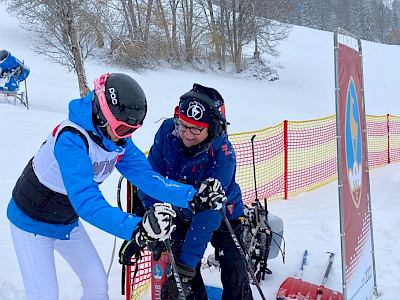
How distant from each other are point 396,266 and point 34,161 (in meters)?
3.82

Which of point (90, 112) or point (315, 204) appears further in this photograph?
point (315, 204)

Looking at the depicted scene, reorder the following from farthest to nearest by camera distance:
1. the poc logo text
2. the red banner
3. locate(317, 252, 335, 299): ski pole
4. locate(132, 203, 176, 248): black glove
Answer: locate(317, 252, 335, 299): ski pole, the red banner, the poc logo text, locate(132, 203, 176, 248): black glove

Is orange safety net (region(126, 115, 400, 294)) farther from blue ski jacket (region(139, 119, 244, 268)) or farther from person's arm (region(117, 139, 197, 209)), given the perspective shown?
person's arm (region(117, 139, 197, 209))

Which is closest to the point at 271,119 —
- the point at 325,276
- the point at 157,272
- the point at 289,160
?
the point at 289,160

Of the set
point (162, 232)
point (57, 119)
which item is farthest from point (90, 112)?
point (57, 119)

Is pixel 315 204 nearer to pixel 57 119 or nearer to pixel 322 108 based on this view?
pixel 57 119

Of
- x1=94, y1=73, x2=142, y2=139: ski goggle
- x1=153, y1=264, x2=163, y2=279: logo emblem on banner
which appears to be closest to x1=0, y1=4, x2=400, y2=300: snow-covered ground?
x1=153, y1=264, x2=163, y2=279: logo emblem on banner

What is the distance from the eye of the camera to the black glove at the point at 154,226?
7.08ft

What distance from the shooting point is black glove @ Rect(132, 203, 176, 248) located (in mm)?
2158

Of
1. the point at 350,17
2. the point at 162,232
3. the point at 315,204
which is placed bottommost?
the point at 315,204

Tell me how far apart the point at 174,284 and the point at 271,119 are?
1429 centimetres

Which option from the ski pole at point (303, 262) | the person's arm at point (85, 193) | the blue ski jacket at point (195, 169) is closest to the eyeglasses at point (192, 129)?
the blue ski jacket at point (195, 169)

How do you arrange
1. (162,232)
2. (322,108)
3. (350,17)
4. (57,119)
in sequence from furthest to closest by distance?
(350,17) → (322,108) → (57,119) → (162,232)

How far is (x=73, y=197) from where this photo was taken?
2271 mm
